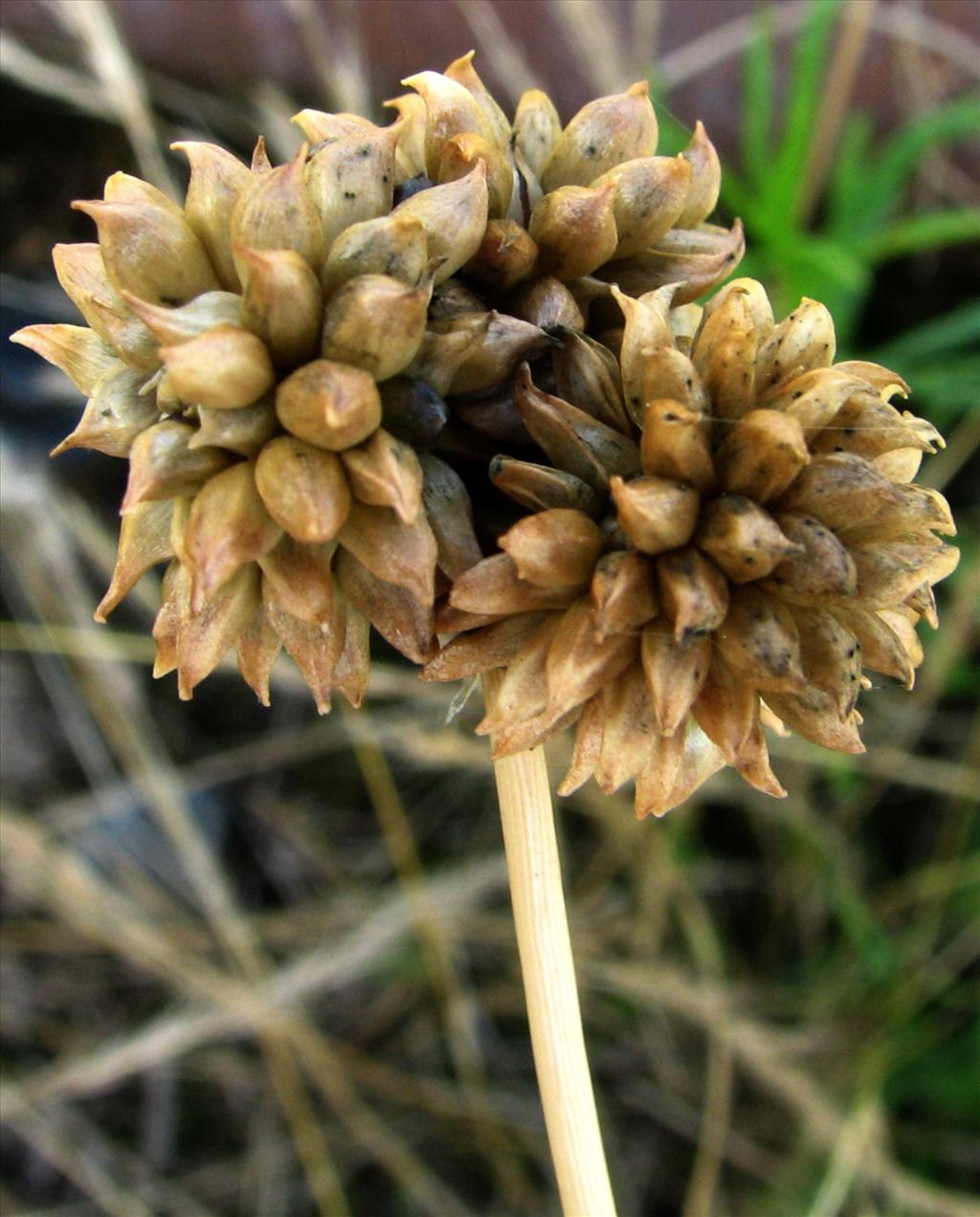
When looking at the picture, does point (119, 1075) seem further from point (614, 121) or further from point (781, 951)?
point (614, 121)

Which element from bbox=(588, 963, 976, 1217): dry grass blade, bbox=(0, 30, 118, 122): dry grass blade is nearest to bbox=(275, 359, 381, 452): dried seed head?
bbox=(0, 30, 118, 122): dry grass blade

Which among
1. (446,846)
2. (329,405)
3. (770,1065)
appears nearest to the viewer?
(329,405)

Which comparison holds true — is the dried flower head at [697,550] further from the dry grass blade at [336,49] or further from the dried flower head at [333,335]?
the dry grass blade at [336,49]

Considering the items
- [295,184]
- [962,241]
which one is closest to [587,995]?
[962,241]

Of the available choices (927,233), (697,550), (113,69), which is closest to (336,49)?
(113,69)

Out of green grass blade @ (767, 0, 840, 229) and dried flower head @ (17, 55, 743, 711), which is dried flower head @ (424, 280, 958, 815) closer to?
dried flower head @ (17, 55, 743, 711)

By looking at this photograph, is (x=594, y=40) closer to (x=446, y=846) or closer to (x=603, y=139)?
(x=603, y=139)
